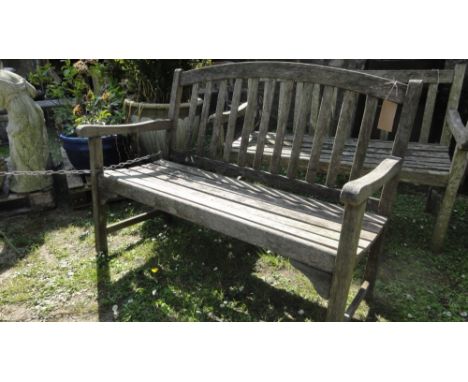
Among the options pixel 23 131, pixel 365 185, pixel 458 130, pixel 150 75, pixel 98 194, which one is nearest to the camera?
pixel 365 185

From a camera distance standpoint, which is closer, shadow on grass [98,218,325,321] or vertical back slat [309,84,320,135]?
shadow on grass [98,218,325,321]

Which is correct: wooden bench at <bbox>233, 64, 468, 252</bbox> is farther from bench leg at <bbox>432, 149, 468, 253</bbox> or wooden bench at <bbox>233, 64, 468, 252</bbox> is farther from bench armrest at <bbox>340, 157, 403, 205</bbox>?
bench armrest at <bbox>340, 157, 403, 205</bbox>

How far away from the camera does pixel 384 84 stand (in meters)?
1.90

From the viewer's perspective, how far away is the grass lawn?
2.21m

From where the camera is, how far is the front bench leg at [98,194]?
2.40 metres

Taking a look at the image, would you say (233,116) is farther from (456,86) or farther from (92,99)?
(456,86)

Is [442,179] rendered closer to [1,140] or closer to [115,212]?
[115,212]

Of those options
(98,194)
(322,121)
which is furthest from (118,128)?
(322,121)

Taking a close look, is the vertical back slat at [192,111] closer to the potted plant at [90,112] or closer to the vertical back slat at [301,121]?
the vertical back slat at [301,121]

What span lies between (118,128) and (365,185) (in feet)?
5.66

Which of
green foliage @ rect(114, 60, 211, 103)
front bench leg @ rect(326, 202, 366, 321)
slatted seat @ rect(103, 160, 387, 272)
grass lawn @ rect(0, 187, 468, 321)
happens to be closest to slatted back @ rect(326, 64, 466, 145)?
grass lawn @ rect(0, 187, 468, 321)

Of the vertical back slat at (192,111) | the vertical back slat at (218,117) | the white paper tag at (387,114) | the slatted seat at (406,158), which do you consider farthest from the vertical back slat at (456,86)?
the vertical back slat at (192,111)

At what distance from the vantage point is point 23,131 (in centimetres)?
317

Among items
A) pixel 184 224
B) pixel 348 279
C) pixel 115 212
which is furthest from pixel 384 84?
pixel 115 212
